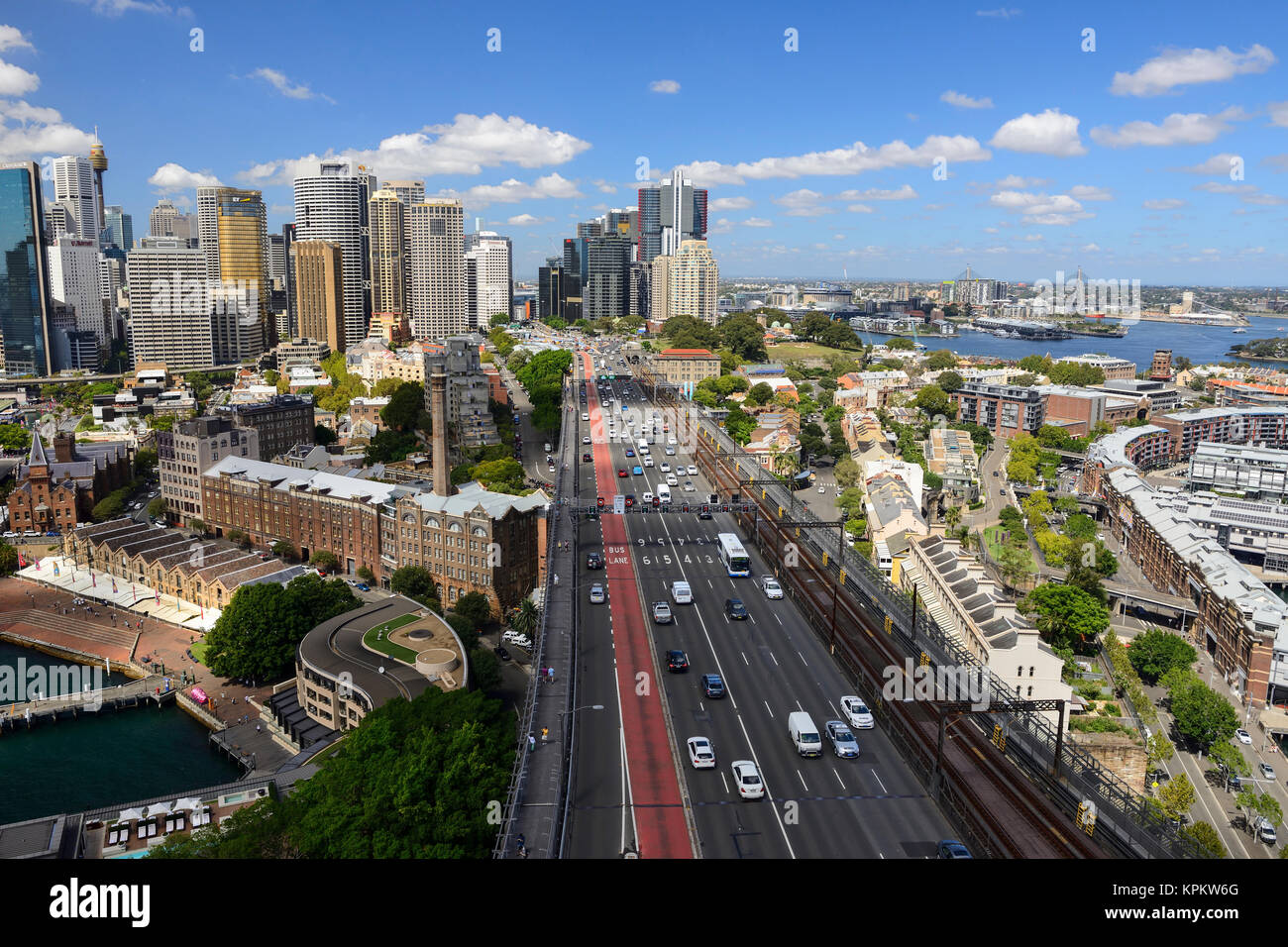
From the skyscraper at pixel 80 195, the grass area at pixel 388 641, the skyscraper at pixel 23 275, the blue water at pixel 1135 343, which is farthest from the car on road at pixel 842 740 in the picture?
the skyscraper at pixel 80 195

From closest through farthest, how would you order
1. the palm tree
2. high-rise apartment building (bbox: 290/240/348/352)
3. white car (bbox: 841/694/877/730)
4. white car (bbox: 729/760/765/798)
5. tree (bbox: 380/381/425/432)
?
white car (bbox: 729/760/765/798) → white car (bbox: 841/694/877/730) → the palm tree → tree (bbox: 380/381/425/432) → high-rise apartment building (bbox: 290/240/348/352)

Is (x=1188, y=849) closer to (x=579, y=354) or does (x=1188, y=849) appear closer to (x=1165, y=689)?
(x=1165, y=689)

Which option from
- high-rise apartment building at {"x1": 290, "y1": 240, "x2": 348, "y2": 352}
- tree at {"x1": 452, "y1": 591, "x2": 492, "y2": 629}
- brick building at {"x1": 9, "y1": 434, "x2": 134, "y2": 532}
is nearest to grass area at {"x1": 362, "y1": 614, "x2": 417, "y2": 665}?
tree at {"x1": 452, "y1": 591, "x2": 492, "y2": 629}

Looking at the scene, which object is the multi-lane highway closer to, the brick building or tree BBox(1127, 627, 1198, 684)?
tree BBox(1127, 627, 1198, 684)

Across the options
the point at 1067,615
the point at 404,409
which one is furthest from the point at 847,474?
the point at 404,409
